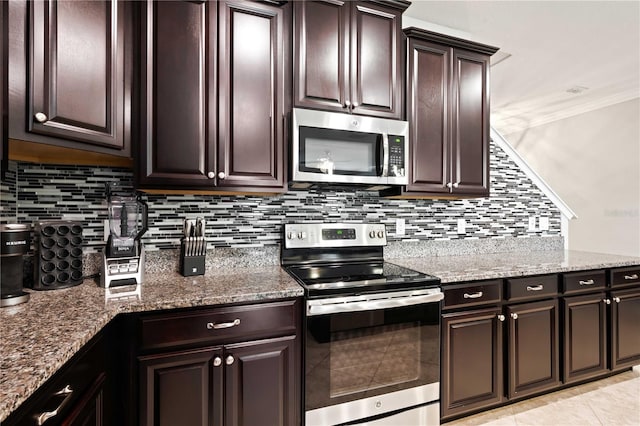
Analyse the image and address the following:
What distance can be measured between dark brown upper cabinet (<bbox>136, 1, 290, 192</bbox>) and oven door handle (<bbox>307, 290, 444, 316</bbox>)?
67cm

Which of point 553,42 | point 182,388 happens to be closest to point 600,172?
point 553,42

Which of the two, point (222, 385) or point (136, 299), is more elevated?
point (136, 299)

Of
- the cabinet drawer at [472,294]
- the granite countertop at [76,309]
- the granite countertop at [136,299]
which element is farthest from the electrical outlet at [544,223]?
the granite countertop at [76,309]

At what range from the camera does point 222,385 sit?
4.62 ft

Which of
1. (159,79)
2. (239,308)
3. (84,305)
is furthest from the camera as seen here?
(159,79)

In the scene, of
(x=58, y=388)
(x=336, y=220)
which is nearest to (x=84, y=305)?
(x=58, y=388)

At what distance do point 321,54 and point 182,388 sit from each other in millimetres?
1824

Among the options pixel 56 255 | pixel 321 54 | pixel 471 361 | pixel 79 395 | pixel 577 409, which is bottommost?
pixel 577 409

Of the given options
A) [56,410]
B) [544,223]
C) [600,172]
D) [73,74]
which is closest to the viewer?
[56,410]

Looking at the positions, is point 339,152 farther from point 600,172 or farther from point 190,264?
point 600,172

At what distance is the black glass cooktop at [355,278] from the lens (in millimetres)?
1598

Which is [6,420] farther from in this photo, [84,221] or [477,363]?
[477,363]

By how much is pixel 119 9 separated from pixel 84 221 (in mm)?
1082

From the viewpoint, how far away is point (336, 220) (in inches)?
88.8
